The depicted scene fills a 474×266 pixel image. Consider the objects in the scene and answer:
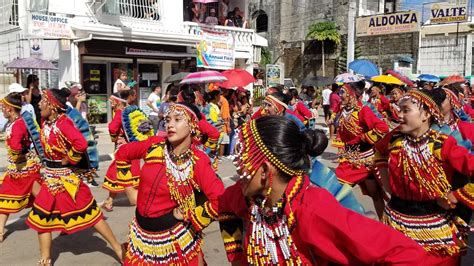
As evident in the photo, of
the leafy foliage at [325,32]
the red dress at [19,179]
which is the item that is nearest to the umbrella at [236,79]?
the red dress at [19,179]

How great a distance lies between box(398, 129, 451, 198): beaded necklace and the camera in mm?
3252

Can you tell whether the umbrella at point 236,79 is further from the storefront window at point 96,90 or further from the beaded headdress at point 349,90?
the beaded headdress at point 349,90

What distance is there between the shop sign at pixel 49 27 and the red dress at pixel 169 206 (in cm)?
1066

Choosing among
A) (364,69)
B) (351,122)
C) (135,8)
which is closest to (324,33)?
(364,69)

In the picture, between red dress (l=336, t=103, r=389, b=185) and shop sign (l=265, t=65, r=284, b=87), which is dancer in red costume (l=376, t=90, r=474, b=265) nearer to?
red dress (l=336, t=103, r=389, b=185)

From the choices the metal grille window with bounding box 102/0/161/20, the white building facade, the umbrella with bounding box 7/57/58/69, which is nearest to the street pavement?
the umbrella with bounding box 7/57/58/69

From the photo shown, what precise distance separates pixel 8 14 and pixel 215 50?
7.13m

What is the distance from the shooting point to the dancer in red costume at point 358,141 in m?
5.58

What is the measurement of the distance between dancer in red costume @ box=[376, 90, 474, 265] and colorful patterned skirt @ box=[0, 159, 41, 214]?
3.88 m

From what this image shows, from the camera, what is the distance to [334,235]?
6.47 feet

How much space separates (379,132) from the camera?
5.64 meters

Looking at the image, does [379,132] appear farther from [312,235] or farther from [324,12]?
[324,12]

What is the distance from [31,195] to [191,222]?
3.14 m

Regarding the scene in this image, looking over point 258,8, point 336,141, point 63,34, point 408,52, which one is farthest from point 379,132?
point 258,8
